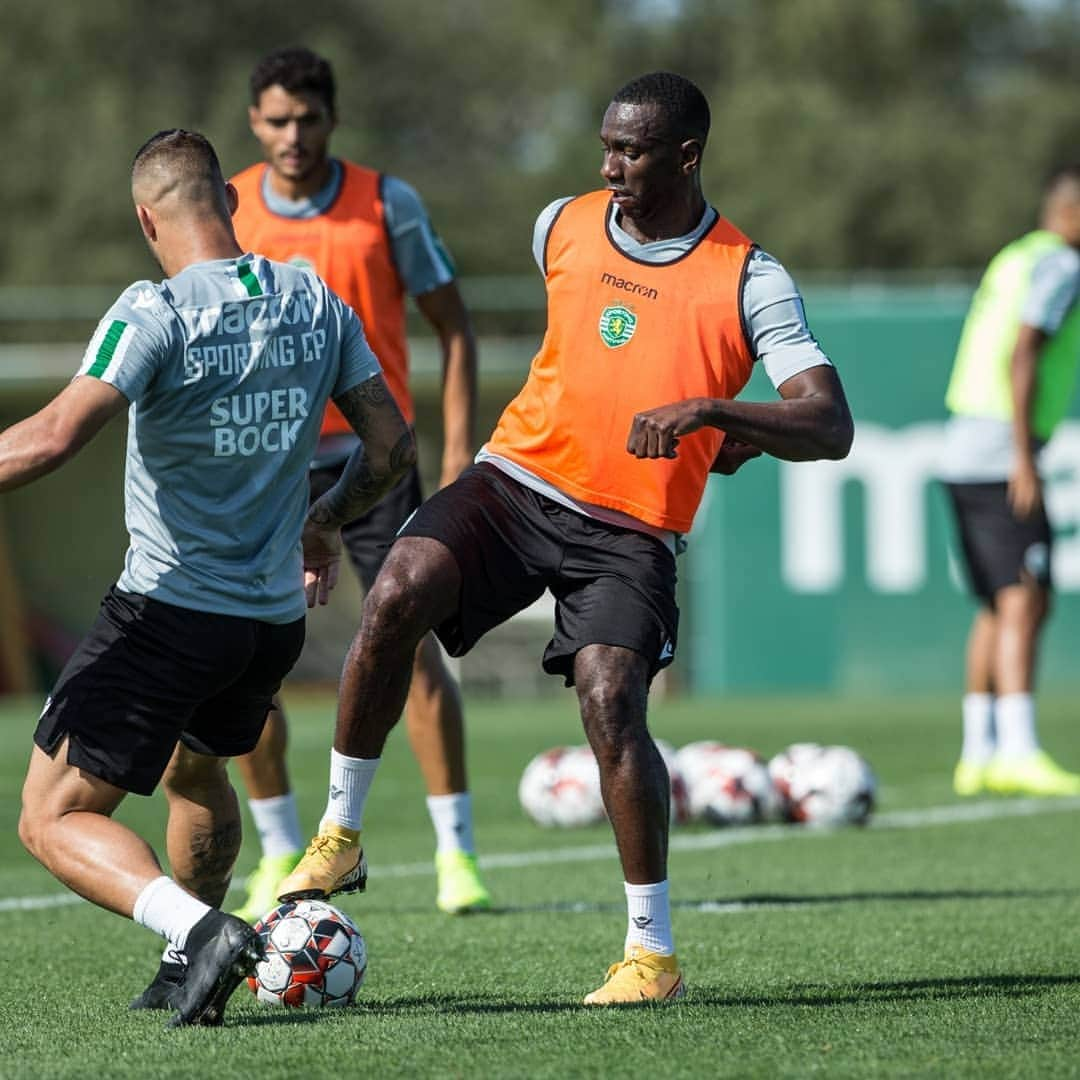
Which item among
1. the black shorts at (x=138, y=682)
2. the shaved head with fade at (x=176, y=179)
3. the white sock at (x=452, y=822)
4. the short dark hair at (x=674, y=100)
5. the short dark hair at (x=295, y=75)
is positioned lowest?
the white sock at (x=452, y=822)

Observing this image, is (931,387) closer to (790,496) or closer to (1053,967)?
(790,496)

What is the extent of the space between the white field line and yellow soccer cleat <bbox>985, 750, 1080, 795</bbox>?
10 cm

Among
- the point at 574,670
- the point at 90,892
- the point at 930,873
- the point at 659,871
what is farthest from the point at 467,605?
the point at 930,873

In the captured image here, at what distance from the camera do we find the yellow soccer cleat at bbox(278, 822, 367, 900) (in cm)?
557

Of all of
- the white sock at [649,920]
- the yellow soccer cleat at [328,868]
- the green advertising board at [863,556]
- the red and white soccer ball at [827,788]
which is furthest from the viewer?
the green advertising board at [863,556]

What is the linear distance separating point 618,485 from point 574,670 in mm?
491

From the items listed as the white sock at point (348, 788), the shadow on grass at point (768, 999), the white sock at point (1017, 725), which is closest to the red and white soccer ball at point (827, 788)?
the white sock at point (1017, 725)

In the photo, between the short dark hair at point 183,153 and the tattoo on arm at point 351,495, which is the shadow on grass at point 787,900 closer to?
the tattoo on arm at point 351,495

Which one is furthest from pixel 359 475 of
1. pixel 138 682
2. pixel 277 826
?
pixel 277 826

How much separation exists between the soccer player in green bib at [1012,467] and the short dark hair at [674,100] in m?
5.63

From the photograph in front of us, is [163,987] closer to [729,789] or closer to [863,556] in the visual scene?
[729,789]

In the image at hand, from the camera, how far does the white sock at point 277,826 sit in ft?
23.9

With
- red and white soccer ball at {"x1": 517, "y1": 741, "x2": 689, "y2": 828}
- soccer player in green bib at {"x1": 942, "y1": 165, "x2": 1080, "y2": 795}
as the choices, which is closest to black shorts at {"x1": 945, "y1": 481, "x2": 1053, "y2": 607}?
soccer player in green bib at {"x1": 942, "y1": 165, "x2": 1080, "y2": 795}

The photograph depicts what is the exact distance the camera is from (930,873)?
8.41m
